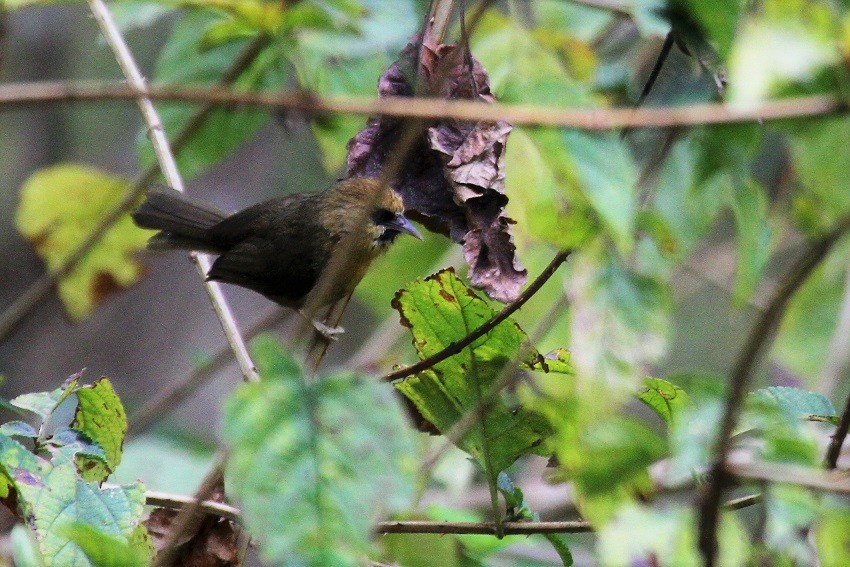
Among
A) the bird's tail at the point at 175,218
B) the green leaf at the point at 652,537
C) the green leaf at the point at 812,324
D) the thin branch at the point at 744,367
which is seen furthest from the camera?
the bird's tail at the point at 175,218

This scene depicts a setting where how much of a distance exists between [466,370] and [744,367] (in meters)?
0.92

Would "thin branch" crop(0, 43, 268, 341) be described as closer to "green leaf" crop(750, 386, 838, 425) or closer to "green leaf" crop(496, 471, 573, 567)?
"green leaf" crop(496, 471, 573, 567)

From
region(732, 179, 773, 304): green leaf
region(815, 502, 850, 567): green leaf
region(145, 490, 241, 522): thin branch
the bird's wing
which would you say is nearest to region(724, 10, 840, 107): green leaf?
region(732, 179, 773, 304): green leaf

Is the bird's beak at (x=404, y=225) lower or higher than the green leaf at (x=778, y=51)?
higher

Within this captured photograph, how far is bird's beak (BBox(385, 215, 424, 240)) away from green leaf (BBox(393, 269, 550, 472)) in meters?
1.91

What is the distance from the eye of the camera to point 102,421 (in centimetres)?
193

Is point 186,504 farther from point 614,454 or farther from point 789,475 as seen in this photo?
point 789,475

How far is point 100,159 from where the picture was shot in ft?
21.9

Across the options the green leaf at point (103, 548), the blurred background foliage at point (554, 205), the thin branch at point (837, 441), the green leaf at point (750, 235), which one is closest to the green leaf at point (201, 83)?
the blurred background foliage at point (554, 205)

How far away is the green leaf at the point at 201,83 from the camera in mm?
2930

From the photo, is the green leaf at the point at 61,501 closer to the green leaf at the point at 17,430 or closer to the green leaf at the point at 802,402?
the green leaf at the point at 17,430

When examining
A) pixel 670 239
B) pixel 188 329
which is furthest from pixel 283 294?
pixel 670 239

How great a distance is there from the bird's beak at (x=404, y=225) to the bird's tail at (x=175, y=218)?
0.75 meters

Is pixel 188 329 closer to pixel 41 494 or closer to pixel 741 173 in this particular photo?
pixel 41 494
